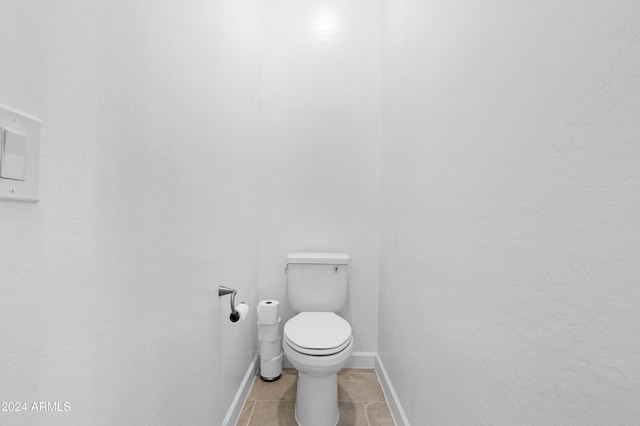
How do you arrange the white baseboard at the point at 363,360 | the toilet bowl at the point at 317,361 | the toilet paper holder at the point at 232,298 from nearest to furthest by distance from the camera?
the toilet paper holder at the point at 232,298 < the toilet bowl at the point at 317,361 < the white baseboard at the point at 363,360

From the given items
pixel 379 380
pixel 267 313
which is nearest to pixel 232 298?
pixel 267 313

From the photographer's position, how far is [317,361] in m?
1.21

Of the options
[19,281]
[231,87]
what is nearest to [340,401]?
[19,281]

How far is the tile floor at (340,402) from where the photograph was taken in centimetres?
141

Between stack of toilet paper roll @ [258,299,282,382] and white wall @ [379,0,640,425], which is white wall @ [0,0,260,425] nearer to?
stack of toilet paper roll @ [258,299,282,382]

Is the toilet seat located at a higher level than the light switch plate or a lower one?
lower

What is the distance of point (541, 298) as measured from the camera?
0.54 metres

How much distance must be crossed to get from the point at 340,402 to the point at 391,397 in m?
0.29

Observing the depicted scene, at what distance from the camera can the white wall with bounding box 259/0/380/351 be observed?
6.21 feet

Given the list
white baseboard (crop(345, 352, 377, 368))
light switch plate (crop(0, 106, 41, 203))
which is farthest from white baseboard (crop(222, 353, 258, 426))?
light switch plate (crop(0, 106, 41, 203))

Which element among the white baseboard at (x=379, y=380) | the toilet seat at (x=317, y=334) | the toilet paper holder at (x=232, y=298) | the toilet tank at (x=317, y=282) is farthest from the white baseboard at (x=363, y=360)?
the toilet paper holder at (x=232, y=298)

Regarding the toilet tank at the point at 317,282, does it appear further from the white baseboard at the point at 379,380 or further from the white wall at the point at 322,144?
the white baseboard at the point at 379,380

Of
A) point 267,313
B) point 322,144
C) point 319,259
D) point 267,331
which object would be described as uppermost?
point 322,144

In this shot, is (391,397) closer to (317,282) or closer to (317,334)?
(317,334)
